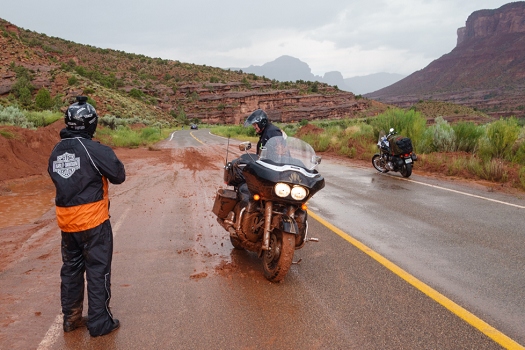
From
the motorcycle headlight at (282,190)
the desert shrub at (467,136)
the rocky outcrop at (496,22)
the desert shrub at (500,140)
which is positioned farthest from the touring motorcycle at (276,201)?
the rocky outcrop at (496,22)

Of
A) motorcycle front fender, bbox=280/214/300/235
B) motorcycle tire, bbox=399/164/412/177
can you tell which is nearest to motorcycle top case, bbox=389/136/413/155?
motorcycle tire, bbox=399/164/412/177

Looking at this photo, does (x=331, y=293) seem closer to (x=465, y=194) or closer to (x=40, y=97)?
(x=465, y=194)

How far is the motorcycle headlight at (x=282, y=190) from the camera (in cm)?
423

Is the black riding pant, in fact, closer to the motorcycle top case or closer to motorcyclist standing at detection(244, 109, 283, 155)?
motorcyclist standing at detection(244, 109, 283, 155)

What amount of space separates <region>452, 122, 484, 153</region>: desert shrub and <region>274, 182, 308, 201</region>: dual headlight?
1348 cm

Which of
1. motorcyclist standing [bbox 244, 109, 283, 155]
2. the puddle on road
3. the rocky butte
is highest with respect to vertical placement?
the rocky butte

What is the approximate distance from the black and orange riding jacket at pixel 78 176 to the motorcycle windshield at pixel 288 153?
1802 millimetres

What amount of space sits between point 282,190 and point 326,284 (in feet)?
3.97

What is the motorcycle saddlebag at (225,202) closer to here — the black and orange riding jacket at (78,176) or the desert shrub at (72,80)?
the black and orange riding jacket at (78,176)

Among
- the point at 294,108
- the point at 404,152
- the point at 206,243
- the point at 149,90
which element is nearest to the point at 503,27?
the point at 294,108

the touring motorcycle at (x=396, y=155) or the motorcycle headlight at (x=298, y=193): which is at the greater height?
the motorcycle headlight at (x=298, y=193)

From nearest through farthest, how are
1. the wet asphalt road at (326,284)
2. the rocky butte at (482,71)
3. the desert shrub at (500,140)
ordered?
the wet asphalt road at (326,284), the desert shrub at (500,140), the rocky butte at (482,71)

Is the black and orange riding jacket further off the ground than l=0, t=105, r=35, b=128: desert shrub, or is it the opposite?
the black and orange riding jacket

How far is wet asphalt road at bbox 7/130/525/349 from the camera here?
3.44m
